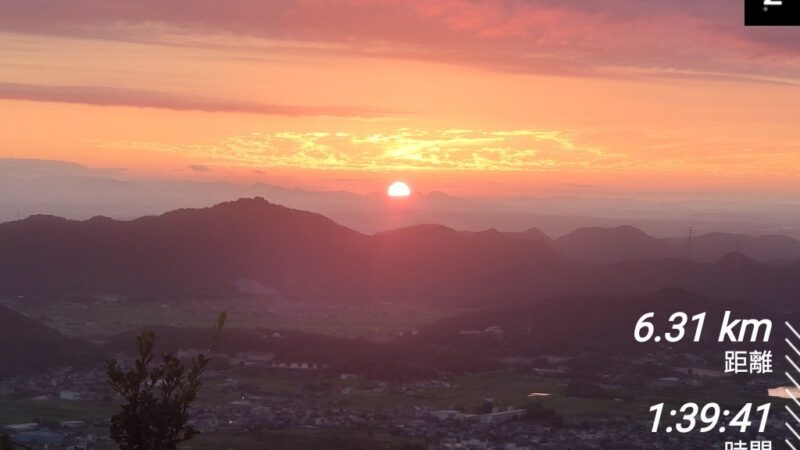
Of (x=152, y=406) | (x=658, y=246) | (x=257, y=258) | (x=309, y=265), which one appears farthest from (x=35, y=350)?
(x=658, y=246)

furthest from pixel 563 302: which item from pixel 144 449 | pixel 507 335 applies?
pixel 144 449

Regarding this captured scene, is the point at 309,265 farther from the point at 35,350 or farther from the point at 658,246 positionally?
the point at 658,246

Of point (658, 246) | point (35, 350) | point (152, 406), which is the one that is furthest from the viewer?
point (658, 246)

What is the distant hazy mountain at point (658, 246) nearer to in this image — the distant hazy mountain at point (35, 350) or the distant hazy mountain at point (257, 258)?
the distant hazy mountain at point (257, 258)

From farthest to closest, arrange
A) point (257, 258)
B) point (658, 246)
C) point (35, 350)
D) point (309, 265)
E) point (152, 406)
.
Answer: point (658, 246), point (309, 265), point (257, 258), point (35, 350), point (152, 406)

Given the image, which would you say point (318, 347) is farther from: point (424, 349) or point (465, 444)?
point (465, 444)

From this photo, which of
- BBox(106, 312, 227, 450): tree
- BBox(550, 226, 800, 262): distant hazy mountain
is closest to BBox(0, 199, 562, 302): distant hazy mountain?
BBox(550, 226, 800, 262): distant hazy mountain
